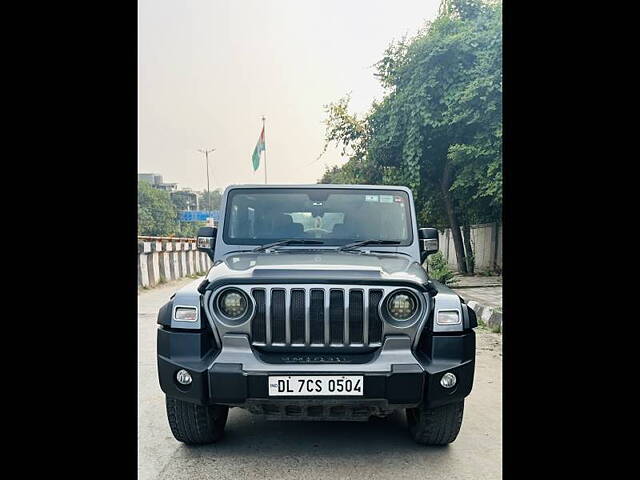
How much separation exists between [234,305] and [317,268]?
0.54 m

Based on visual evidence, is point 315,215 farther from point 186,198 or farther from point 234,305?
point 186,198

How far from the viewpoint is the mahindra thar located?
3.46 meters

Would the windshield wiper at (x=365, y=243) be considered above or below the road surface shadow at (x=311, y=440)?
above


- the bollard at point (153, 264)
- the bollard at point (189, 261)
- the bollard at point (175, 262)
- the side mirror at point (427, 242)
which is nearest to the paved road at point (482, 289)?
the side mirror at point (427, 242)

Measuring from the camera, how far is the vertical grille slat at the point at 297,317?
141 inches

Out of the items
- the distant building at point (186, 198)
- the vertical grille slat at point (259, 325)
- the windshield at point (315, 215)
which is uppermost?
the distant building at point (186, 198)

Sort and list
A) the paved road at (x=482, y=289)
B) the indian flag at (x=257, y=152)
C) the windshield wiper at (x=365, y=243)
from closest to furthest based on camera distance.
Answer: the windshield wiper at (x=365, y=243) → the paved road at (x=482, y=289) → the indian flag at (x=257, y=152)

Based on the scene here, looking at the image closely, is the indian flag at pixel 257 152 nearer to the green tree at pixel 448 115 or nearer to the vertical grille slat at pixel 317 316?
the green tree at pixel 448 115

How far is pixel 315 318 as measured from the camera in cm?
359

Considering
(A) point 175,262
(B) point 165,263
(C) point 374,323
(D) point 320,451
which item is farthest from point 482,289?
(C) point 374,323

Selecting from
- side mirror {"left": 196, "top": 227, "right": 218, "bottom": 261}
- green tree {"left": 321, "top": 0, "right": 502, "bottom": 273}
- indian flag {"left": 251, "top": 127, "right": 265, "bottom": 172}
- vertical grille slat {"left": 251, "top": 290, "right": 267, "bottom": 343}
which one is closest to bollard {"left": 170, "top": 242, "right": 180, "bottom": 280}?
green tree {"left": 321, "top": 0, "right": 502, "bottom": 273}

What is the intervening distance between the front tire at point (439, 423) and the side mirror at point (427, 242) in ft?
4.50
